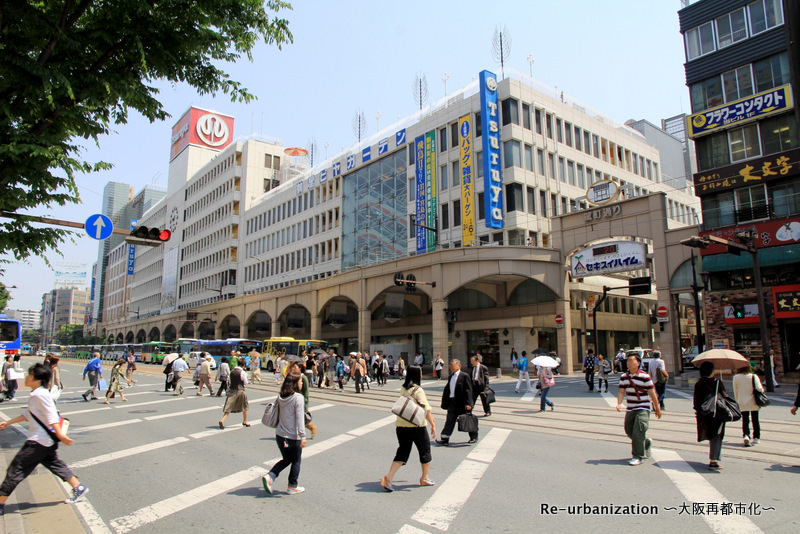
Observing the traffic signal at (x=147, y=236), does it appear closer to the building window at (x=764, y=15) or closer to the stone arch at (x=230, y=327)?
the building window at (x=764, y=15)

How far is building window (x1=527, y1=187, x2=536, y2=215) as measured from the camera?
3745cm

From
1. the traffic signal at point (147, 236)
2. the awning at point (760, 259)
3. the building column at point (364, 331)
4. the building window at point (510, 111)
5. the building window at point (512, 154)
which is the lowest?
the building column at point (364, 331)

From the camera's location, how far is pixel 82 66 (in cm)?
860

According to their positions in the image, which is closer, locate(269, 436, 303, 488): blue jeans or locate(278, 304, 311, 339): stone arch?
locate(269, 436, 303, 488): blue jeans

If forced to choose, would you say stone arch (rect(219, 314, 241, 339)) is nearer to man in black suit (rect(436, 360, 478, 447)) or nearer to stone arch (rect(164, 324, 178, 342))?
stone arch (rect(164, 324, 178, 342))

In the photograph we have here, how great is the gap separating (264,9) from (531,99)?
105 ft

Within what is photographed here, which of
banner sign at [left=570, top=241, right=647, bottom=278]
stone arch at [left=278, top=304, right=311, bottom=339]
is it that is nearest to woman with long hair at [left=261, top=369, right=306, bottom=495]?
banner sign at [left=570, top=241, right=647, bottom=278]

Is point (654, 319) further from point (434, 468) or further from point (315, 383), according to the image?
point (434, 468)

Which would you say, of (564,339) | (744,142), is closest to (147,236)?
(564,339)

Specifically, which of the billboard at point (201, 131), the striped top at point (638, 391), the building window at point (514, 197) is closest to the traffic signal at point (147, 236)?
the striped top at point (638, 391)

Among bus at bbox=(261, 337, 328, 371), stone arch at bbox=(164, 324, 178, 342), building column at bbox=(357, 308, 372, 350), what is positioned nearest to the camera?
building column at bbox=(357, 308, 372, 350)

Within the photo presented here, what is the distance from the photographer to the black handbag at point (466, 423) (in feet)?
32.7

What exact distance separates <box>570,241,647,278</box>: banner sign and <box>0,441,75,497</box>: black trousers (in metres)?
29.9

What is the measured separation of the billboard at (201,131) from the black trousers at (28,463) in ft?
322
